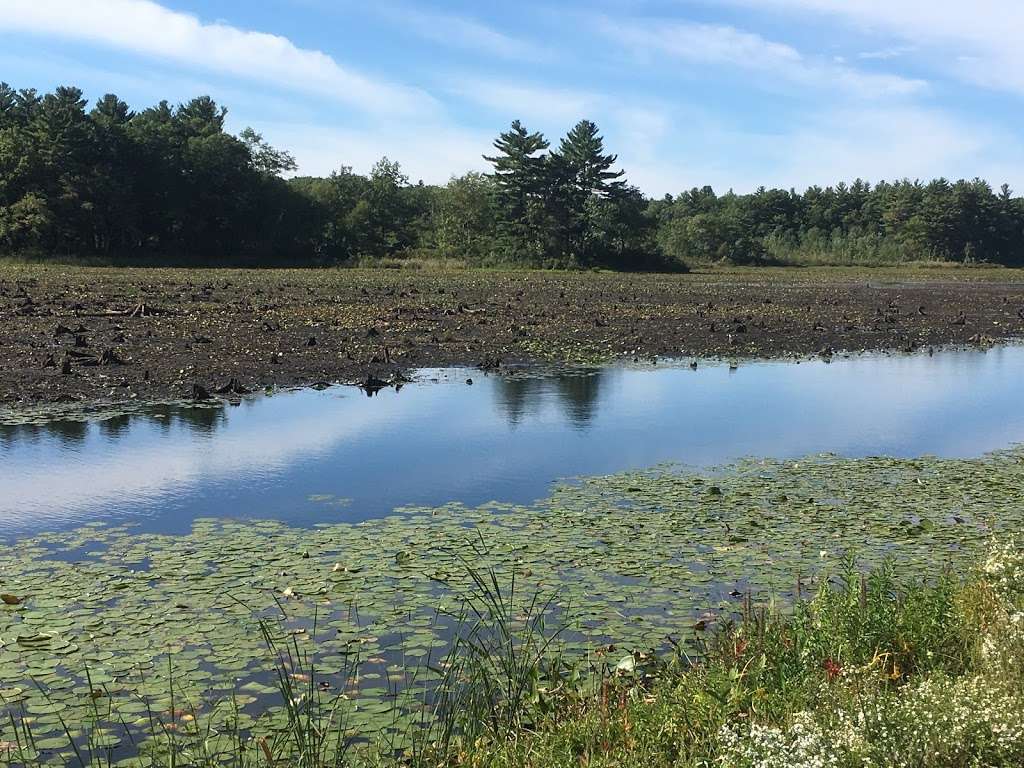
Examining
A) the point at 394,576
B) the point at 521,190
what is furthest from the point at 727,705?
the point at 521,190

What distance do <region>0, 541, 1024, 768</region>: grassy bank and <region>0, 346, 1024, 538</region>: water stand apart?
3730 mm

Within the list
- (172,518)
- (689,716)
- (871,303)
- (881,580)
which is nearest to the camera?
(689,716)

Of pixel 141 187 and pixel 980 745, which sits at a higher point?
pixel 141 187

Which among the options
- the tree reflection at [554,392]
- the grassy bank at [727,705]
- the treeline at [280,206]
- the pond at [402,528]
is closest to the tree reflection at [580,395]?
the tree reflection at [554,392]

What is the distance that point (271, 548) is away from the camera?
7.55 m

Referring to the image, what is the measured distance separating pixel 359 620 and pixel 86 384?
977 centimetres

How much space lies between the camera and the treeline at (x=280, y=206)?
56.2 metres

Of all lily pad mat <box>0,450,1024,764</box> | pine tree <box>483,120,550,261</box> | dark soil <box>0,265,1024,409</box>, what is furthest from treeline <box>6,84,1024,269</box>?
lily pad mat <box>0,450,1024,764</box>

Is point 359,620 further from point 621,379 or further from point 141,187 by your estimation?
point 141,187

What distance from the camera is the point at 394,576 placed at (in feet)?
22.7

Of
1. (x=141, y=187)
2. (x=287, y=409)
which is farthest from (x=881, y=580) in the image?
(x=141, y=187)

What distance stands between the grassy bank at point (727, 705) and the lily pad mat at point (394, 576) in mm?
195

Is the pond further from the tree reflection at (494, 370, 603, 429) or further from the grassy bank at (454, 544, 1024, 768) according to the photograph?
the grassy bank at (454, 544, 1024, 768)

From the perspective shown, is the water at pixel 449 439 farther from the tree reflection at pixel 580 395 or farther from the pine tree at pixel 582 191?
the pine tree at pixel 582 191
